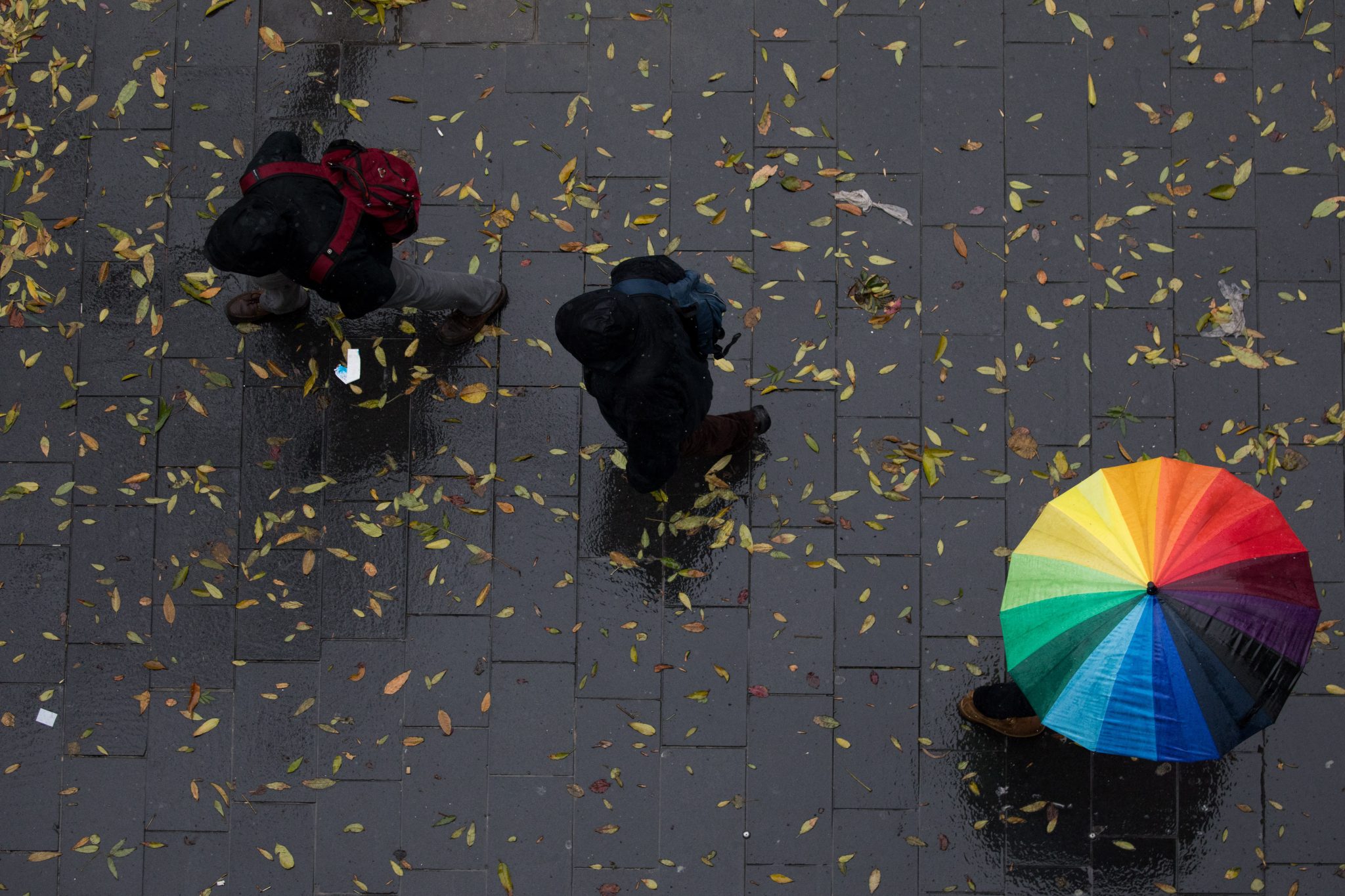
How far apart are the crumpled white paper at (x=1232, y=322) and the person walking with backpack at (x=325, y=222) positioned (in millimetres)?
3979

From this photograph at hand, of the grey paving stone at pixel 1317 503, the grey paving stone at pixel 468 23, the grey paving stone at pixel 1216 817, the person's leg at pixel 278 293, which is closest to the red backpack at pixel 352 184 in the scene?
the person's leg at pixel 278 293

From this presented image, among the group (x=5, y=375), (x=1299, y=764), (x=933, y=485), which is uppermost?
(x=5, y=375)

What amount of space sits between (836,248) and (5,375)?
440 centimetres

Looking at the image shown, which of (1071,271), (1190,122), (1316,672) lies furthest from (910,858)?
(1190,122)

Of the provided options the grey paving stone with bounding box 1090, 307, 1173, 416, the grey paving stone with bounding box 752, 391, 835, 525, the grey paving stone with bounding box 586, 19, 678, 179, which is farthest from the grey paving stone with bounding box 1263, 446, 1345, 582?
the grey paving stone with bounding box 586, 19, 678, 179

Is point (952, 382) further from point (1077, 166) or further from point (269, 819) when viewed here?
point (269, 819)

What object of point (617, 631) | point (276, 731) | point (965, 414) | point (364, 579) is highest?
point (965, 414)

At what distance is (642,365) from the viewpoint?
137 inches

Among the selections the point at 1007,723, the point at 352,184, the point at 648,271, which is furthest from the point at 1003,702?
the point at 352,184

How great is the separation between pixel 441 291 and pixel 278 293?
2.70 ft

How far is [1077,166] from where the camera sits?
16.5ft

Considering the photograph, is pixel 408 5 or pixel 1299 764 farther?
pixel 408 5

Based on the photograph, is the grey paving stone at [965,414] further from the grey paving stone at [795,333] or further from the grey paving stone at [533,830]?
the grey paving stone at [533,830]

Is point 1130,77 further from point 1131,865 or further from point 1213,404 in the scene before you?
point 1131,865
